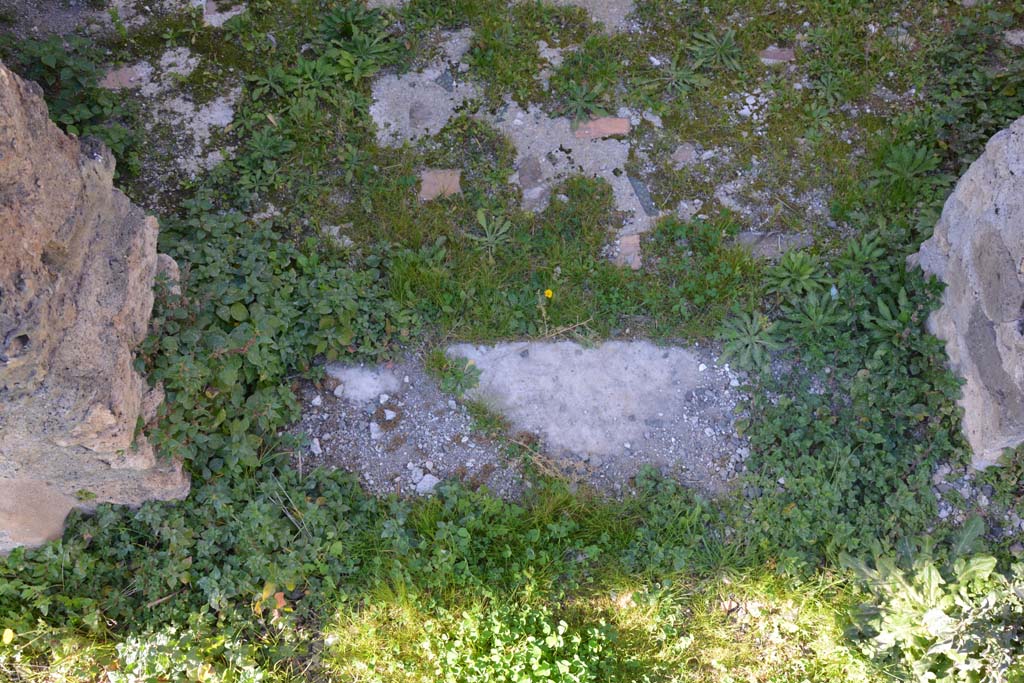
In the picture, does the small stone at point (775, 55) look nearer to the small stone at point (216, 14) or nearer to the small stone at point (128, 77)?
the small stone at point (216, 14)

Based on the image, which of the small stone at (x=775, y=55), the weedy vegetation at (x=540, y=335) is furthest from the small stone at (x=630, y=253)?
the small stone at (x=775, y=55)

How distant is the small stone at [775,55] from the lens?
4500mm

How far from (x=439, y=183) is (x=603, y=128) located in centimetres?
98

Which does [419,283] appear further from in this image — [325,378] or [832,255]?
[832,255]

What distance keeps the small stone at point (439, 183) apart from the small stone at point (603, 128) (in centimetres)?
74

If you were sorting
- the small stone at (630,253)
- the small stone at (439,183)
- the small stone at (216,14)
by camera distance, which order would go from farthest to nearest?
the small stone at (216,14) < the small stone at (439,183) < the small stone at (630,253)

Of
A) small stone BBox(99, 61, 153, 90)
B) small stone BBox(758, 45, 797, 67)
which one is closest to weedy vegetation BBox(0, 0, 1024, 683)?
small stone BBox(758, 45, 797, 67)

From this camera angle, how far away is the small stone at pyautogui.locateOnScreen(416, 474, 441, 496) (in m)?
3.63

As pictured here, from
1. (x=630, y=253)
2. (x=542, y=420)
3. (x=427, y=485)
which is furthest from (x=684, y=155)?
(x=427, y=485)

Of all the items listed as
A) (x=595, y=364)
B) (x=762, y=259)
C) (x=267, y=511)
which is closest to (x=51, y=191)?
(x=267, y=511)

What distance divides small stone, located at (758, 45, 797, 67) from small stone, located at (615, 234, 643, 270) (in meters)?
1.41

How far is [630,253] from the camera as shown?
406cm

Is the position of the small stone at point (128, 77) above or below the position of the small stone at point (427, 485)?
above

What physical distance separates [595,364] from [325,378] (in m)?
1.33
